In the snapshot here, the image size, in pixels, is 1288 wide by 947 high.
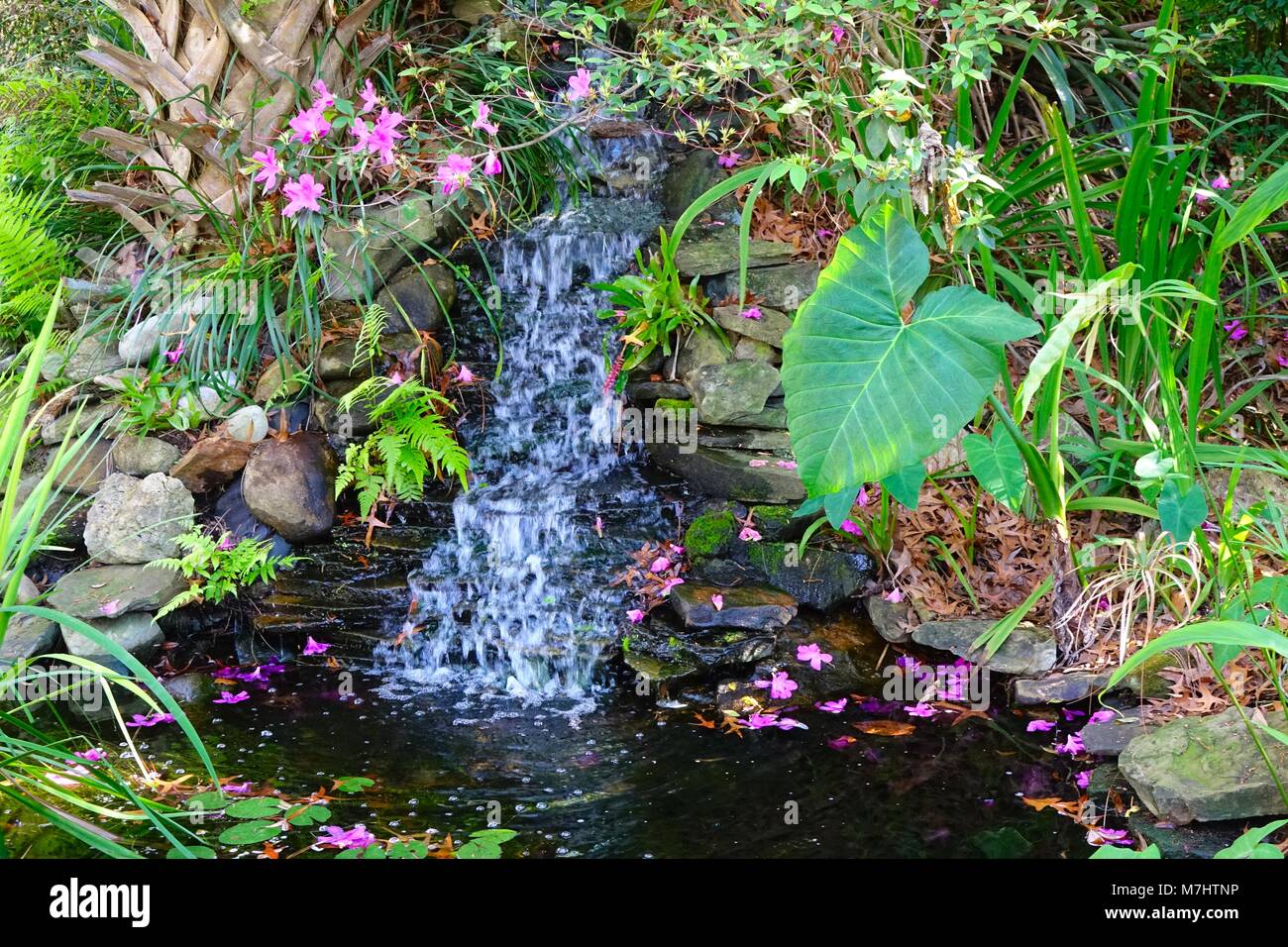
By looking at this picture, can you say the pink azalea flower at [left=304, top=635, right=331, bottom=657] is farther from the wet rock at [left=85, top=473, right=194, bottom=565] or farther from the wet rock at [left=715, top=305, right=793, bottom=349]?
the wet rock at [left=715, top=305, right=793, bottom=349]

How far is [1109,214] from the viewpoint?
4102 millimetres

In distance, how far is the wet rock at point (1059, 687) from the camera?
306cm

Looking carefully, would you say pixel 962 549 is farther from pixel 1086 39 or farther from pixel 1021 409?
pixel 1086 39

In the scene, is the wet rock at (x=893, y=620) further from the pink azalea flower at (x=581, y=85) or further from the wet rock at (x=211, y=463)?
the wet rock at (x=211, y=463)

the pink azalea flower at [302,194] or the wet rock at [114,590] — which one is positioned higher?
the pink azalea flower at [302,194]

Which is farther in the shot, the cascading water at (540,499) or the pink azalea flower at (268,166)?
the pink azalea flower at (268,166)

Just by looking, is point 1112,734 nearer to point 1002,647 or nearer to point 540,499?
point 1002,647

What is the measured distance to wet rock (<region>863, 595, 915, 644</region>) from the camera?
3418 millimetres

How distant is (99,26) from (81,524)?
2.45 m

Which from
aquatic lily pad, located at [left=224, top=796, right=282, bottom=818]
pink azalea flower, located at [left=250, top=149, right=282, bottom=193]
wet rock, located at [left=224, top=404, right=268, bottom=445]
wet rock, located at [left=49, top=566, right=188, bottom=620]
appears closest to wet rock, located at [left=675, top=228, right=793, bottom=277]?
pink azalea flower, located at [left=250, top=149, right=282, bottom=193]

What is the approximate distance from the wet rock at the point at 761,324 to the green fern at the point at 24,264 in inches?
107

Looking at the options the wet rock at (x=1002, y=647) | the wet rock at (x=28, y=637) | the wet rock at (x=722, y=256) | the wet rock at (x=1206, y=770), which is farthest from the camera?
the wet rock at (x=722, y=256)

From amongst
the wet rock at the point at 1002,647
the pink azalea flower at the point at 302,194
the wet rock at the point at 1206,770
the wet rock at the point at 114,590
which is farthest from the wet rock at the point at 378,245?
the wet rock at the point at 1206,770

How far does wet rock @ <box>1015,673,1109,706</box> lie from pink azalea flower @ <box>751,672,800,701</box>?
66 cm
